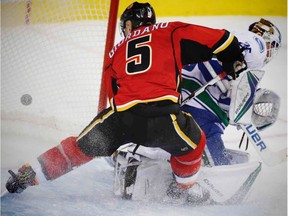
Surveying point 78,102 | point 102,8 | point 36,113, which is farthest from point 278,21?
point 36,113

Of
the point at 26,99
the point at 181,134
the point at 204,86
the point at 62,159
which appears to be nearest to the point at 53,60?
the point at 26,99

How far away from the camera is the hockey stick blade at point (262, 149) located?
146cm

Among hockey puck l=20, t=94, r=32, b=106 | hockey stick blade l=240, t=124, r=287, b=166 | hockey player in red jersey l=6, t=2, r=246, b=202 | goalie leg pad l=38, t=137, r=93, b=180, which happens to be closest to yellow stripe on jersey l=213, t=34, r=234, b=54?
hockey player in red jersey l=6, t=2, r=246, b=202

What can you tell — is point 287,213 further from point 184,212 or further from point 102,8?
point 102,8

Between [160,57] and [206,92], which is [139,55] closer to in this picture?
[160,57]

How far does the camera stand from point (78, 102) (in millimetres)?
A: 1565

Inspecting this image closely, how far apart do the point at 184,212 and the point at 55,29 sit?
75 centimetres

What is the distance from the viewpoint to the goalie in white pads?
4.49ft

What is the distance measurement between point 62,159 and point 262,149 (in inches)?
24.2

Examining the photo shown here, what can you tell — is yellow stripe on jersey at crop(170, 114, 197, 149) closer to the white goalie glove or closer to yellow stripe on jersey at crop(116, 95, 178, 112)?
yellow stripe on jersey at crop(116, 95, 178, 112)

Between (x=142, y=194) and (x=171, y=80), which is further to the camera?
(x=142, y=194)

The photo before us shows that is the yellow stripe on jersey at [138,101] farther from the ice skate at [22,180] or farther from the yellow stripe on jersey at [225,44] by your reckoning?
the ice skate at [22,180]

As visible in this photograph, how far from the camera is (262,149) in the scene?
4.93 feet

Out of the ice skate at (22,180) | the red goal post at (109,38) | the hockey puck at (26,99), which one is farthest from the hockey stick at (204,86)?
the hockey puck at (26,99)
